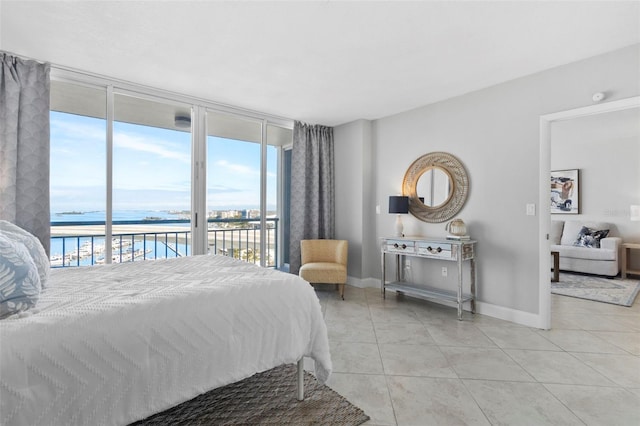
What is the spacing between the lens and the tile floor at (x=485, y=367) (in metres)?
1.81

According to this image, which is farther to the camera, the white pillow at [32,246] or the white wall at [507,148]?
the white wall at [507,148]

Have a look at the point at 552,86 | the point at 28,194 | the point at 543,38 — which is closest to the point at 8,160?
the point at 28,194

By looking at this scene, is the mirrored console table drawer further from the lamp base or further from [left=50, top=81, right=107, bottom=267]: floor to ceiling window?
[left=50, top=81, right=107, bottom=267]: floor to ceiling window

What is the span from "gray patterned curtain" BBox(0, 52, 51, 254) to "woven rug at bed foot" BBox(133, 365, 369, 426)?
2156 millimetres

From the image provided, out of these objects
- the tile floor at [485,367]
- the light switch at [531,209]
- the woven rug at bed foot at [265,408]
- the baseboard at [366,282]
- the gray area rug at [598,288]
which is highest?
the light switch at [531,209]

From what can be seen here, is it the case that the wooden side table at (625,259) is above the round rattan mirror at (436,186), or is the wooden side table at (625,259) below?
below

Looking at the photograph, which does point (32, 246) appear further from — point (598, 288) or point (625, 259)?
point (625, 259)

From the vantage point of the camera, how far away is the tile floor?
1806 millimetres

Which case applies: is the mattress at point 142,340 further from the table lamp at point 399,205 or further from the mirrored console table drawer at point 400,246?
the table lamp at point 399,205

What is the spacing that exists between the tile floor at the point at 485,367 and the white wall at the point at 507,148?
532 millimetres

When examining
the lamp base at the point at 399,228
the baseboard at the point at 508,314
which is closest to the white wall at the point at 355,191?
the lamp base at the point at 399,228

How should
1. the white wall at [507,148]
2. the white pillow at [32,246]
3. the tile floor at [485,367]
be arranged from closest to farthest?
the white pillow at [32,246]
the tile floor at [485,367]
the white wall at [507,148]

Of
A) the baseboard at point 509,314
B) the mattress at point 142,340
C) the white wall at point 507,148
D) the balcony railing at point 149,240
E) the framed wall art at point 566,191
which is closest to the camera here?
the mattress at point 142,340

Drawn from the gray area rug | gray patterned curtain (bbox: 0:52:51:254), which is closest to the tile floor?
the gray area rug
